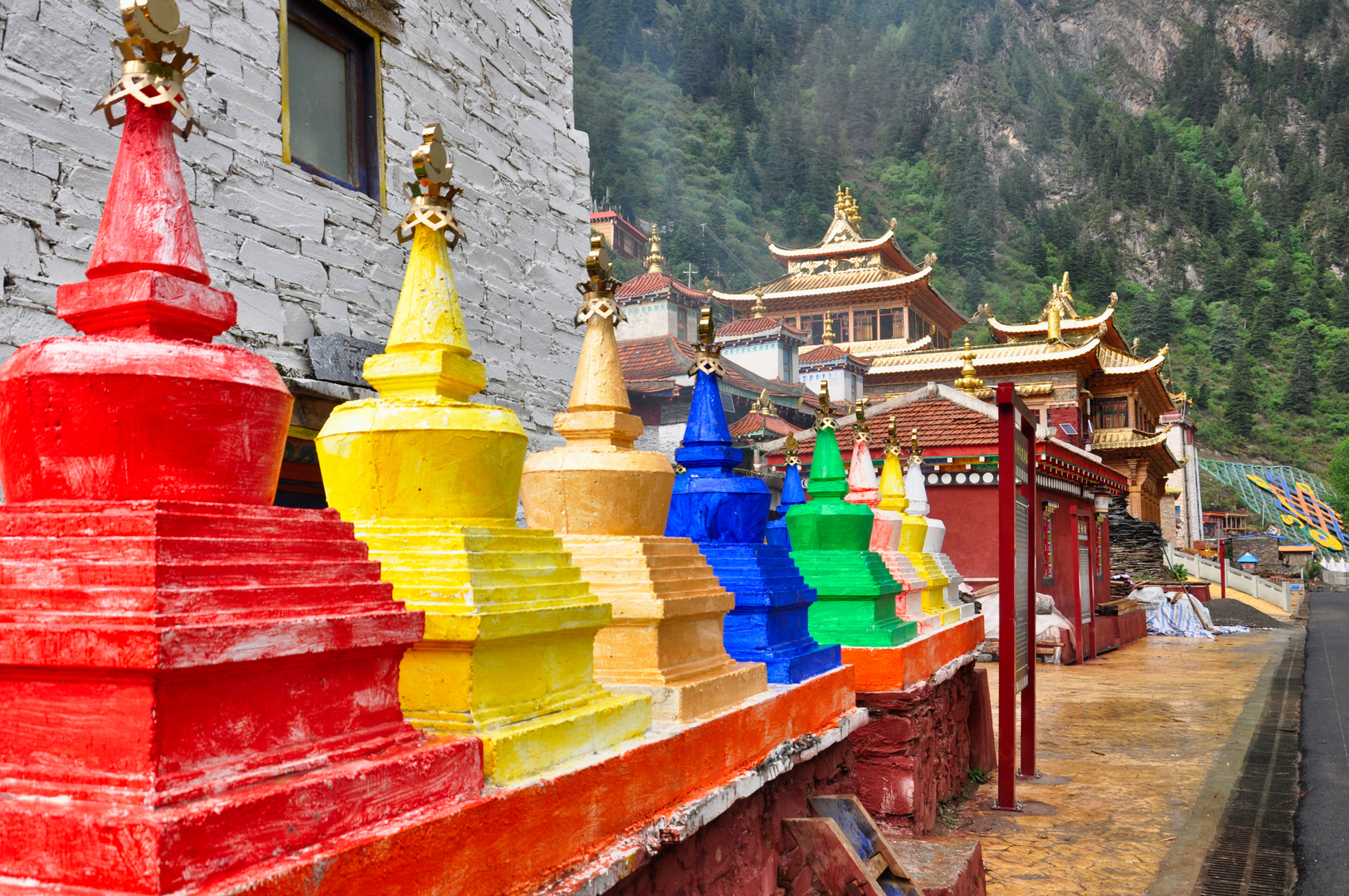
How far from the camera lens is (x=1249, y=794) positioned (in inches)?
324

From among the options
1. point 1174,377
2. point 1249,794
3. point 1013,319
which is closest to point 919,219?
point 1013,319

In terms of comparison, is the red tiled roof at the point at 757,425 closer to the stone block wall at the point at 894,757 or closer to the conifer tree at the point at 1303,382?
the stone block wall at the point at 894,757

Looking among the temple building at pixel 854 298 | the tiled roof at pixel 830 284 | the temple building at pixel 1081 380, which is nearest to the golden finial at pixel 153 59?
the temple building at pixel 1081 380

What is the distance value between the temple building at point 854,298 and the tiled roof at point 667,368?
289 inches

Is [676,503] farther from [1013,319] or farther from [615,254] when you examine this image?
[1013,319]

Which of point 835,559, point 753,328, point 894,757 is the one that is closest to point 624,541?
point 835,559

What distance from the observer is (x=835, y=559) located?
5988mm

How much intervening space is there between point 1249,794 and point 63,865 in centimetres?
867

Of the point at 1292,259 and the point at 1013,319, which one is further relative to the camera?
the point at 1292,259

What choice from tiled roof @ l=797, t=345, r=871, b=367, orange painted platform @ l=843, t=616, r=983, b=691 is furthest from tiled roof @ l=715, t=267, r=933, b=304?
orange painted platform @ l=843, t=616, r=983, b=691

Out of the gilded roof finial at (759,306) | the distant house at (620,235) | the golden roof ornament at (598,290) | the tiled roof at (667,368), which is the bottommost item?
the golden roof ornament at (598,290)

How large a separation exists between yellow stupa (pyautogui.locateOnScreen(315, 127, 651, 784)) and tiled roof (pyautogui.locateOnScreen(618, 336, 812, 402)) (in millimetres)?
27090

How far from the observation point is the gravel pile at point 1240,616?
26672mm

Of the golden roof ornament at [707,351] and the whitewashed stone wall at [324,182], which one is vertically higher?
the whitewashed stone wall at [324,182]
